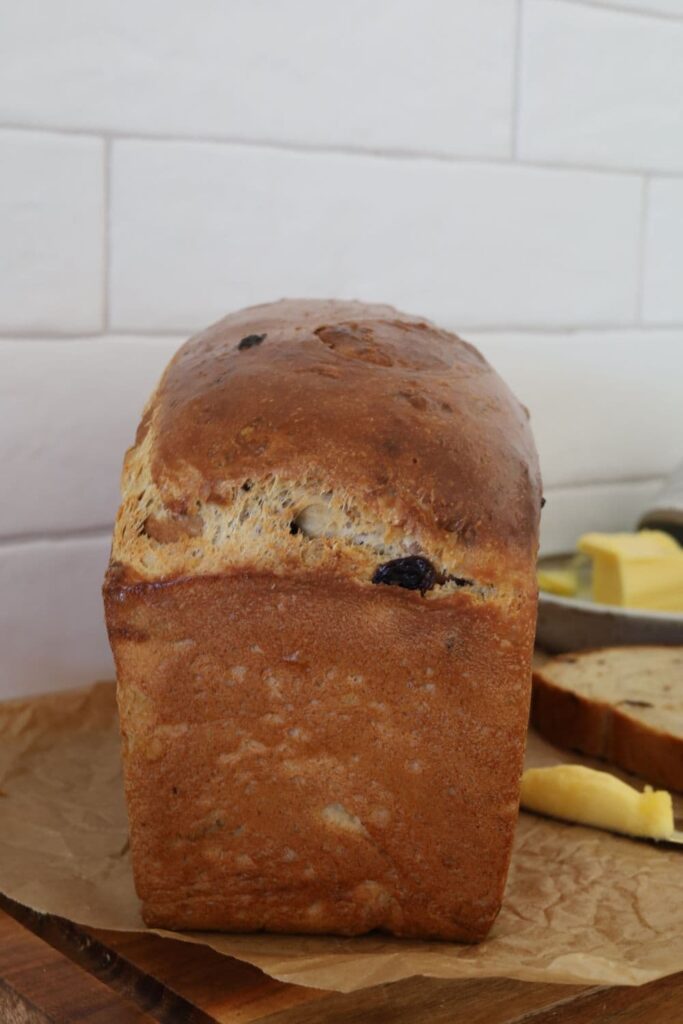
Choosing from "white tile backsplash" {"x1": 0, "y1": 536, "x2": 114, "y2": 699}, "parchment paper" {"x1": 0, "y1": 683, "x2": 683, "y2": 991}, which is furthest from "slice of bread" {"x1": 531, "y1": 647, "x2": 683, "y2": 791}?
"white tile backsplash" {"x1": 0, "y1": 536, "x2": 114, "y2": 699}

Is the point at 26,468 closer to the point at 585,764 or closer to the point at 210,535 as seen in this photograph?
the point at 210,535

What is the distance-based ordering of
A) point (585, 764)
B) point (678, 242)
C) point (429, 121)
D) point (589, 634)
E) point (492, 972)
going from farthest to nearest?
1. point (678, 242)
2. point (429, 121)
3. point (589, 634)
4. point (585, 764)
5. point (492, 972)

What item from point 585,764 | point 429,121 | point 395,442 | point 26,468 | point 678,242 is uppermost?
point 429,121

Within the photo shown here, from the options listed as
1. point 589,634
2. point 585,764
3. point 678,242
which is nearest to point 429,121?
point 678,242

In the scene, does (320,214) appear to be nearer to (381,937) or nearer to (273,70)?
(273,70)

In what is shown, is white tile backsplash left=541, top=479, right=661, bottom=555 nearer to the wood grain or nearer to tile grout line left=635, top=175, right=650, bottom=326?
tile grout line left=635, top=175, right=650, bottom=326

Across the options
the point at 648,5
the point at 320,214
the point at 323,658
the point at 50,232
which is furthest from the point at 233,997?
the point at 648,5
